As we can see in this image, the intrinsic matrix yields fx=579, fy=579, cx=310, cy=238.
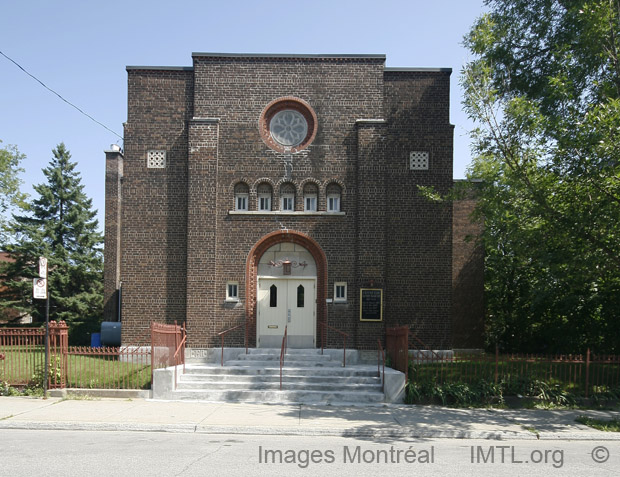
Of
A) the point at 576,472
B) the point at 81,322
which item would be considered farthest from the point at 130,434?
the point at 81,322

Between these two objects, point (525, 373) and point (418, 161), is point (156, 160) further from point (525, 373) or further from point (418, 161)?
point (525, 373)

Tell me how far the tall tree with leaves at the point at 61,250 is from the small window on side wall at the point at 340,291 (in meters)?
18.2

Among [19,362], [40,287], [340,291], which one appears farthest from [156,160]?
[19,362]

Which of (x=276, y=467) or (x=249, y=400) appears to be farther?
(x=249, y=400)

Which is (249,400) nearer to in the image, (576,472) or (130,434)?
(130,434)

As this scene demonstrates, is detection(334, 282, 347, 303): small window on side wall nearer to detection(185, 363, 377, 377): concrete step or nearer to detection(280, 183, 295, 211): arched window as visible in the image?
detection(280, 183, 295, 211): arched window

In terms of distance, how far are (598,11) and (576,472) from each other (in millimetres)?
10093

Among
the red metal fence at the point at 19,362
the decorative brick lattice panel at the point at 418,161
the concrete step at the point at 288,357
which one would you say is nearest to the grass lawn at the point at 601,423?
the concrete step at the point at 288,357

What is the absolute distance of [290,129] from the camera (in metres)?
19.1

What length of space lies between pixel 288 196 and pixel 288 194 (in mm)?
65

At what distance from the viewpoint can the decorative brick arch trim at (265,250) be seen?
1853 centimetres

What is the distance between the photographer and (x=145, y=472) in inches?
301

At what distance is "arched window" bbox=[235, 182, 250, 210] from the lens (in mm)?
18969

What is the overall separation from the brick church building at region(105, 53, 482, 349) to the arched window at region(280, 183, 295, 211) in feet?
0.11
